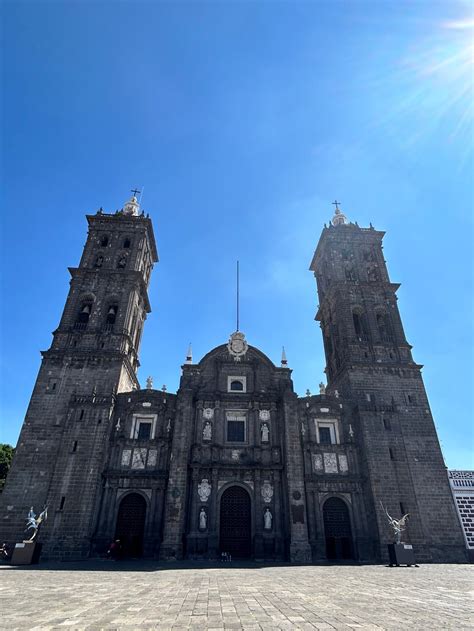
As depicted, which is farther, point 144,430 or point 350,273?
point 350,273

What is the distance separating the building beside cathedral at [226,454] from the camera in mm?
26480

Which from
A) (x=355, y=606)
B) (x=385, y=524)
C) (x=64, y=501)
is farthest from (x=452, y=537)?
(x=64, y=501)

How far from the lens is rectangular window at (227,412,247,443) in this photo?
1227 inches

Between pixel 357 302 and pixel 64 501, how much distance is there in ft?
99.3

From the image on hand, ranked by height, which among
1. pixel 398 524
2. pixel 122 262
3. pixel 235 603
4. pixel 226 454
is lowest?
pixel 235 603

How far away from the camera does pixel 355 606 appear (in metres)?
9.33

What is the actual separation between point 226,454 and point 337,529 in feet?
31.7

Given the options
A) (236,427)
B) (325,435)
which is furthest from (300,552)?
(236,427)

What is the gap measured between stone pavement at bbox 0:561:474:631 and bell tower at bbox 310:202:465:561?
13311 millimetres

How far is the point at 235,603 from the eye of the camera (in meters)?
9.76

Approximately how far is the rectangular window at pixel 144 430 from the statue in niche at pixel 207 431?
14.6ft

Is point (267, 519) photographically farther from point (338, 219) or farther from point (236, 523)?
point (338, 219)

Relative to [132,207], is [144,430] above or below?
below

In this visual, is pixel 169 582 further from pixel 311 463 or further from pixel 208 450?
pixel 311 463
